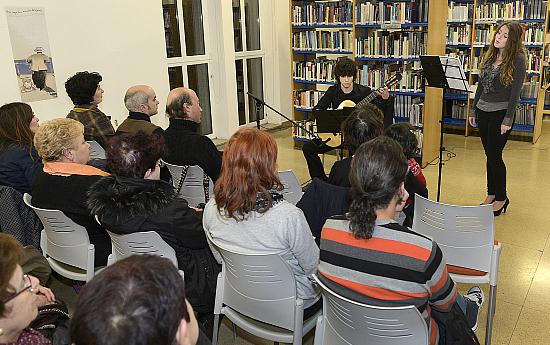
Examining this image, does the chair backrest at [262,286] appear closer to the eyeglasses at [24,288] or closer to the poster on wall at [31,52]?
the eyeglasses at [24,288]

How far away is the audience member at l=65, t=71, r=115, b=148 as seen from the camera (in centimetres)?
401

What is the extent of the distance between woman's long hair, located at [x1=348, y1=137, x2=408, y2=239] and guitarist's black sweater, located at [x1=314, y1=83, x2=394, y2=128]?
3.49 metres

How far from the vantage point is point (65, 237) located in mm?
2602

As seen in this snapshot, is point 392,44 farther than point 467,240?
Yes

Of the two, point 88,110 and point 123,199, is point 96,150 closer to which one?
point 88,110

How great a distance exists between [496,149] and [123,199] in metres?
3.36

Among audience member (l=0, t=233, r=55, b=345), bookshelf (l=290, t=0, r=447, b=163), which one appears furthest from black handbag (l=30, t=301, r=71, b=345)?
bookshelf (l=290, t=0, r=447, b=163)

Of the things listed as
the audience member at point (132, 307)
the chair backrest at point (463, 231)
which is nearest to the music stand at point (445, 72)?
the chair backrest at point (463, 231)

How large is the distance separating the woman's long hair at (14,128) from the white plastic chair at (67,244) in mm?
603

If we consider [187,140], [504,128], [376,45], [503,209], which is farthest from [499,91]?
[187,140]

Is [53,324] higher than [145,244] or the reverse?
the reverse

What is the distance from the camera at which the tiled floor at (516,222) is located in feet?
9.05

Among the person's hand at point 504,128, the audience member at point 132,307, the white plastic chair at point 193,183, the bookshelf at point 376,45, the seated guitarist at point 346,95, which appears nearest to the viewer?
the audience member at point 132,307

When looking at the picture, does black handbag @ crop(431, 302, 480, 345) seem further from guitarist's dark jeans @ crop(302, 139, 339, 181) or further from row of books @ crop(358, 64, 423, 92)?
row of books @ crop(358, 64, 423, 92)
